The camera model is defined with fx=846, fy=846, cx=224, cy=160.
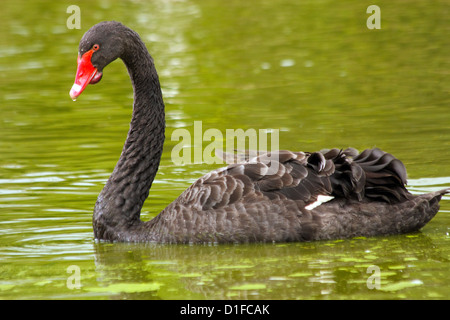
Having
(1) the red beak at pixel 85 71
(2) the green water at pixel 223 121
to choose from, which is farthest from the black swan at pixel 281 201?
(2) the green water at pixel 223 121

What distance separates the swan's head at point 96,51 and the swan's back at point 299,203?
119cm

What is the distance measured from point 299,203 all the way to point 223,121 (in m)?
5.43

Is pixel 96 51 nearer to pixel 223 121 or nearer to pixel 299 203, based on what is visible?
pixel 299 203

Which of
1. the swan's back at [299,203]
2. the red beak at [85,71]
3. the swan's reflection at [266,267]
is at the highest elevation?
the red beak at [85,71]

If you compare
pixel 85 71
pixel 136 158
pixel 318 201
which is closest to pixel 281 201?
pixel 318 201

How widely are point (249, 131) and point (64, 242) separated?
4.66 m

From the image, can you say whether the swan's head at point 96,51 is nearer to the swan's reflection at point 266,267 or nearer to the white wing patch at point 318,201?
the swan's reflection at point 266,267

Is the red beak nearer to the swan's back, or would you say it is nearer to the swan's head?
the swan's head

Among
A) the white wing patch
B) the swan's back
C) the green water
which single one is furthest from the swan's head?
the white wing patch

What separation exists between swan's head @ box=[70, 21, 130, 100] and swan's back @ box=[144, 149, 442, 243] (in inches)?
46.9

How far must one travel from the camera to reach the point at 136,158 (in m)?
6.99

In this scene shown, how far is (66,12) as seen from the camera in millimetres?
26031

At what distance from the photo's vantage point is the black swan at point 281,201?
6.39 metres

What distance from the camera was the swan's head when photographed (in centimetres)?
649
